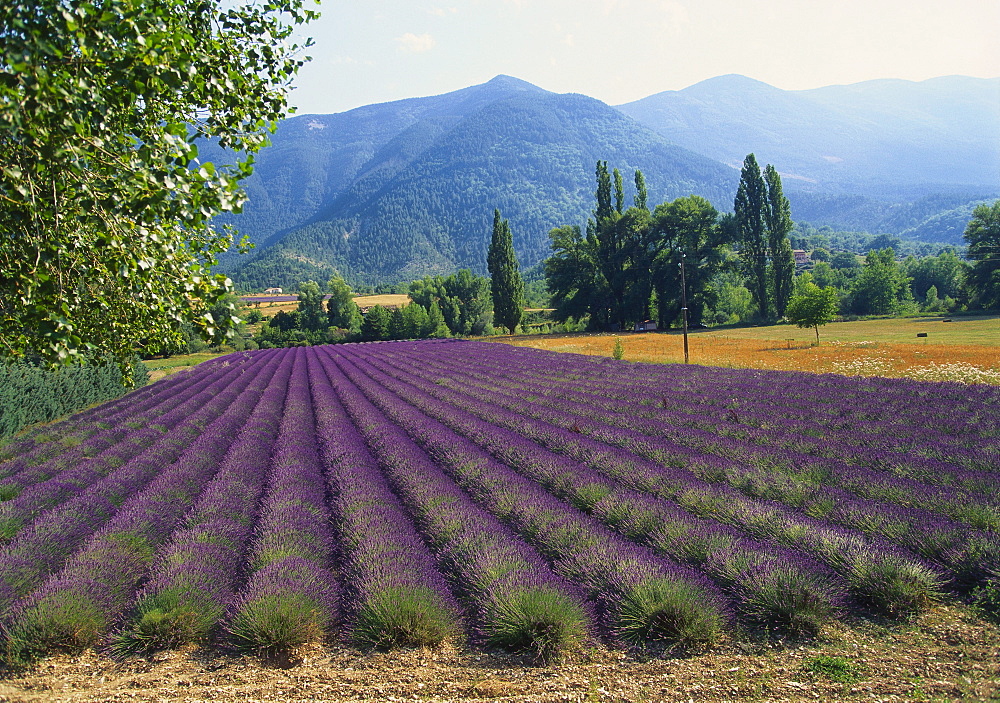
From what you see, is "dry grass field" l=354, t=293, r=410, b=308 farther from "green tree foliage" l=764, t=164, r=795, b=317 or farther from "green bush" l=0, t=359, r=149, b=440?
"green bush" l=0, t=359, r=149, b=440

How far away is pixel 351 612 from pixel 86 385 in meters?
26.5

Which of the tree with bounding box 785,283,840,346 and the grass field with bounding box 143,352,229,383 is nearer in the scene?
the tree with bounding box 785,283,840,346

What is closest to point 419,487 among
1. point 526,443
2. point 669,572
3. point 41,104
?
point 526,443

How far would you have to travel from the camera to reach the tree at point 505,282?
223ft

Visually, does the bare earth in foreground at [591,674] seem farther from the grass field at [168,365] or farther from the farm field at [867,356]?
the grass field at [168,365]

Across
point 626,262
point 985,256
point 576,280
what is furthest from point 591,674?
point 985,256

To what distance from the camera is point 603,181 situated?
69.2m

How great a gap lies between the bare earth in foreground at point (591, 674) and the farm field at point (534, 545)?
38 millimetres

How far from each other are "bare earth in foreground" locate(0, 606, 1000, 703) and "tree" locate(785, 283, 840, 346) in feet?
122

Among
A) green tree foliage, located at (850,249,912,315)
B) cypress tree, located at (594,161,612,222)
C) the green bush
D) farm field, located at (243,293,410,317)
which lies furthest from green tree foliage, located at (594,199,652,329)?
the green bush

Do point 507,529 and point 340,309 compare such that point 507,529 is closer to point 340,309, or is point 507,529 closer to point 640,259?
point 640,259

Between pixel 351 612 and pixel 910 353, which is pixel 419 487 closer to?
pixel 351 612

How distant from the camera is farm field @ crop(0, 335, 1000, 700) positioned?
4117 millimetres

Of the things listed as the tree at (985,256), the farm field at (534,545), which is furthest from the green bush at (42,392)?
the tree at (985,256)
